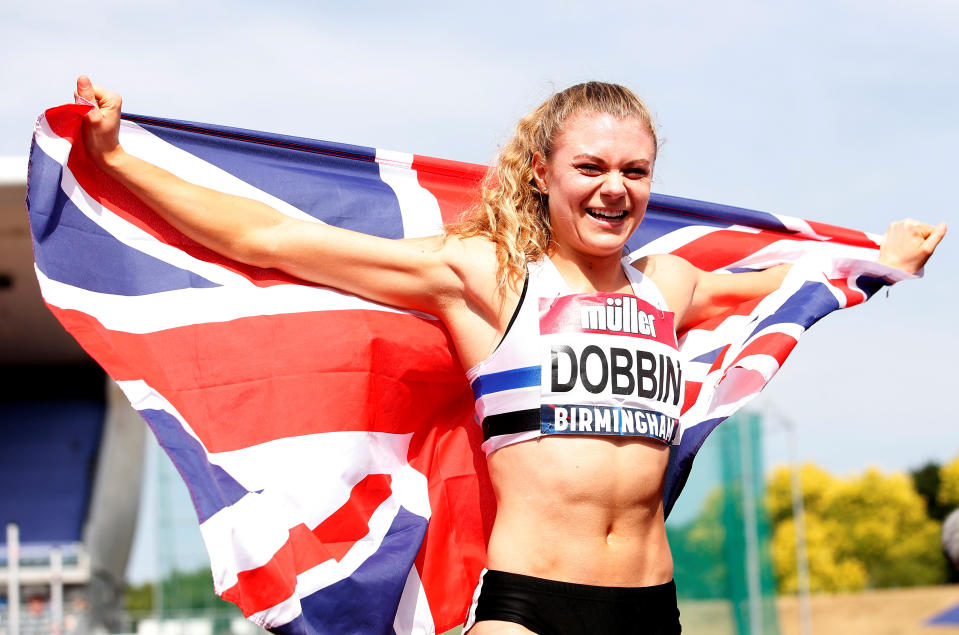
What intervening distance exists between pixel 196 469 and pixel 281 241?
678 mm

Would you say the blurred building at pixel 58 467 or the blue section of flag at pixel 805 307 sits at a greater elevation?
the blurred building at pixel 58 467

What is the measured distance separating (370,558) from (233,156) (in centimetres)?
134

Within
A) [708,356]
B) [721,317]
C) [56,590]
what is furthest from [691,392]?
[56,590]

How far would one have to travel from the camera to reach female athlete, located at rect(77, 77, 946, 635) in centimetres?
288

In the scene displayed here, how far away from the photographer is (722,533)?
1021 cm

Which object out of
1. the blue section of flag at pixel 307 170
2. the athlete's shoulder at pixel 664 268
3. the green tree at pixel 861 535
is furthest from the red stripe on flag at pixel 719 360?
the green tree at pixel 861 535

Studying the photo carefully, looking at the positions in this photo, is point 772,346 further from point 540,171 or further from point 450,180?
point 450,180

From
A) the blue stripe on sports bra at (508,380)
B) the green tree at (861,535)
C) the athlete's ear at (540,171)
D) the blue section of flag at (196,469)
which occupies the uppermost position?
the green tree at (861,535)

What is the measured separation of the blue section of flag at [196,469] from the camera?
311cm

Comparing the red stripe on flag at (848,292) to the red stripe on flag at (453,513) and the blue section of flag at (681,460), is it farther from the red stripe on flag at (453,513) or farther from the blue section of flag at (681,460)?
the red stripe on flag at (453,513)

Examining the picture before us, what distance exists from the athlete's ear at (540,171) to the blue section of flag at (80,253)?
3.31 ft

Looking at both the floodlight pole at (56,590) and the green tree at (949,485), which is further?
the green tree at (949,485)

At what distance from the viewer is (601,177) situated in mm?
3010

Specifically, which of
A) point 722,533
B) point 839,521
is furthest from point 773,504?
point 722,533
